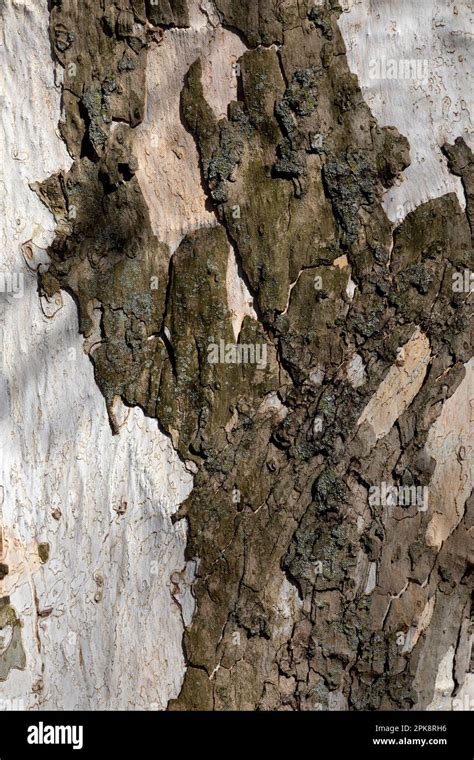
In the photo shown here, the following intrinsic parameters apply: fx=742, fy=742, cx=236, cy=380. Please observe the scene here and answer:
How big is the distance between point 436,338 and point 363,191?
463 millimetres

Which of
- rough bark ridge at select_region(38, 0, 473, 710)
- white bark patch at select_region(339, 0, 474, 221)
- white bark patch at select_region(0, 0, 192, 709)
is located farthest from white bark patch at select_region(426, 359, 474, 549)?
white bark patch at select_region(0, 0, 192, 709)

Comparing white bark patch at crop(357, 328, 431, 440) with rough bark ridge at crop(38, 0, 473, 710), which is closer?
rough bark ridge at crop(38, 0, 473, 710)

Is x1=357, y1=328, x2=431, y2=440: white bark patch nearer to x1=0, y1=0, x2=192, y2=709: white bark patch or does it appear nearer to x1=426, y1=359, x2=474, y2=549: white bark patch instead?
x1=426, y1=359, x2=474, y2=549: white bark patch

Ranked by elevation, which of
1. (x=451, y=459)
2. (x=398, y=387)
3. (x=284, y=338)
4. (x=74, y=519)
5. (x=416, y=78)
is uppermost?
(x=416, y=78)

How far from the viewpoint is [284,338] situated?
2061mm

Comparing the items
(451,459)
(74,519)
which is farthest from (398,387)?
(74,519)

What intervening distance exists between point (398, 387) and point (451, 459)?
0.28 m

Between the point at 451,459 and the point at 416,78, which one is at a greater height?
the point at 416,78

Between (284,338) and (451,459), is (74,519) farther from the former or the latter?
(451,459)

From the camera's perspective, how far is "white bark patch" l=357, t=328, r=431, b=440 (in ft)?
6.97

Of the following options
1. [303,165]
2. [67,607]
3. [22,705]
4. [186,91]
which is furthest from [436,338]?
[22,705]

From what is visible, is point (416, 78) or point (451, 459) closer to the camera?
point (416, 78)

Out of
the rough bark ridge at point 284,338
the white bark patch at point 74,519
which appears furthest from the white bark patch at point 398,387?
the white bark patch at point 74,519

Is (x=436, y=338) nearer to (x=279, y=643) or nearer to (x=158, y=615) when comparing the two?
(x=279, y=643)
